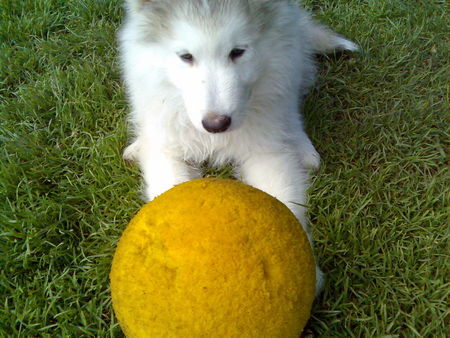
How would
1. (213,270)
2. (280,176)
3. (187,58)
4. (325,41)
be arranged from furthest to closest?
(325,41)
(280,176)
(187,58)
(213,270)

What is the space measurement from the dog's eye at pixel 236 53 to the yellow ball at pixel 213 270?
2.55ft

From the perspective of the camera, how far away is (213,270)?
57.8 inches

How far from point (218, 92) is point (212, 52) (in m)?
0.19

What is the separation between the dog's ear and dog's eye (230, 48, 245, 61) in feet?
4.88

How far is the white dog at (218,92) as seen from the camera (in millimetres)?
2049

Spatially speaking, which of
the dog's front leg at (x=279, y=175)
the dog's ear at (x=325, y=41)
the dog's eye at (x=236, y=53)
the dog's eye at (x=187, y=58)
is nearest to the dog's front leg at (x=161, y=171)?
the dog's front leg at (x=279, y=175)

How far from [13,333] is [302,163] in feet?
6.06

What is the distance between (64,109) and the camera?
10.3 feet

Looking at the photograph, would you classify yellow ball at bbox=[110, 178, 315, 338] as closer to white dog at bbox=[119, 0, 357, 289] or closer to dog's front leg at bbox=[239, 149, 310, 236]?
white dog at bbox=[119, 0, 357, 289]

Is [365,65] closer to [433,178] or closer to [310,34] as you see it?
[310,34]

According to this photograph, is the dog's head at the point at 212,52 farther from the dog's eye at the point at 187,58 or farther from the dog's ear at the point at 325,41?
the dog's ear at the point at 325,41

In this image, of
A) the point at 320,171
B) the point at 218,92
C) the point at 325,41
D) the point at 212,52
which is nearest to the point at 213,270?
the point at 218,92

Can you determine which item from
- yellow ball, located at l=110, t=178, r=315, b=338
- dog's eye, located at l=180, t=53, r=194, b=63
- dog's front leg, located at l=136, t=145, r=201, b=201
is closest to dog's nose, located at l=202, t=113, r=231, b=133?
dog's eye, located at l=180, t=53, r=194, b=63

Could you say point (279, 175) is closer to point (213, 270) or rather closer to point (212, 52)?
point (212, 52)
